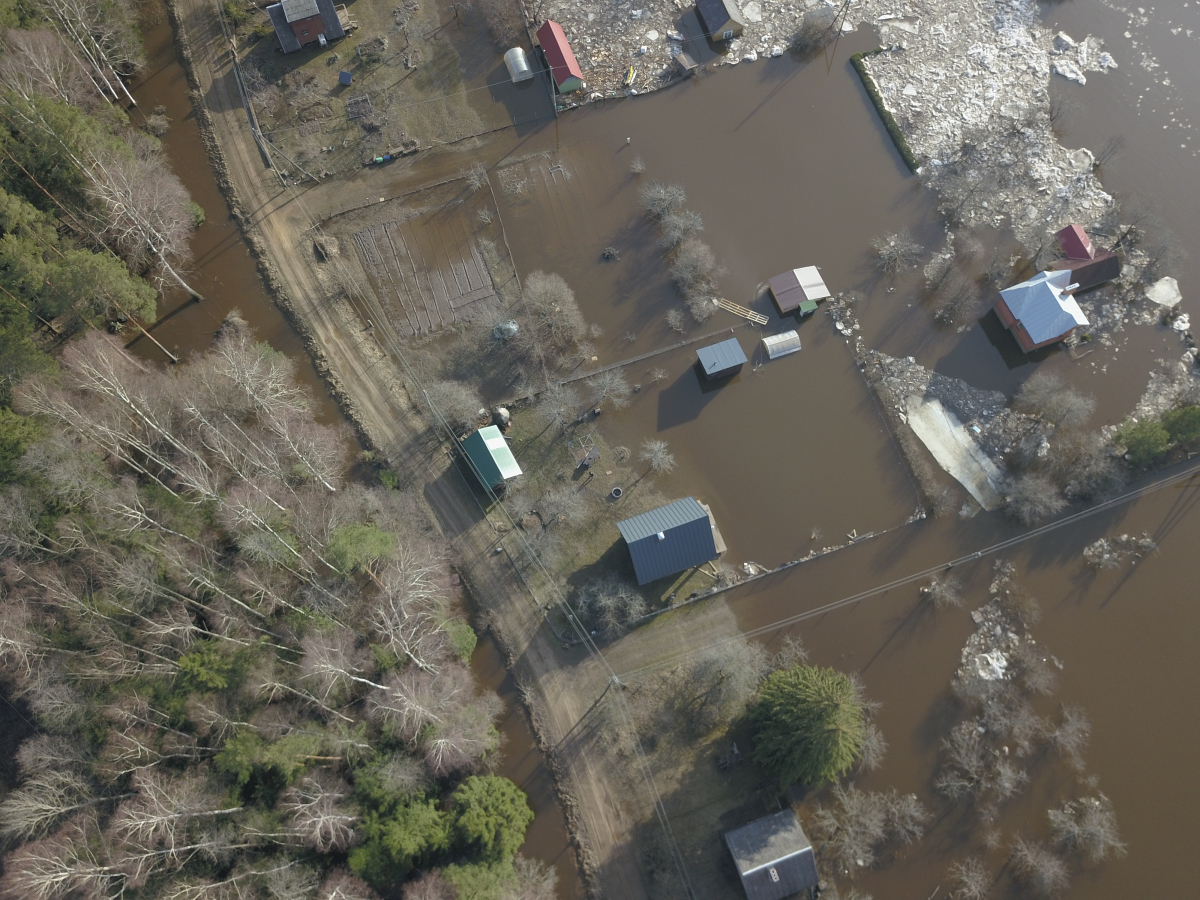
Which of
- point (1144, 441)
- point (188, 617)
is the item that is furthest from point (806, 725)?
point (188, 617)

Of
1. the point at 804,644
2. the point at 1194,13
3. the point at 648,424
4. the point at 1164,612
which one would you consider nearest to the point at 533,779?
the point at 804,644

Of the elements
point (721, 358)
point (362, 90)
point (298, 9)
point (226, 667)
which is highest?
point (298, 9)

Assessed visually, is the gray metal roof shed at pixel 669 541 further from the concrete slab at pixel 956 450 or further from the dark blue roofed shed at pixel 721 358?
the concrete slab at pixel 956 450

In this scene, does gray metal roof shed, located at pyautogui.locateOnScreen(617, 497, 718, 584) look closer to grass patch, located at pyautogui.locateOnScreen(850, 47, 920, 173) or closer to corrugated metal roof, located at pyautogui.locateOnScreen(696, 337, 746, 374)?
corrugated metal roof, located at pyautogui.locateOnScreen(696, 337, 746, 374)

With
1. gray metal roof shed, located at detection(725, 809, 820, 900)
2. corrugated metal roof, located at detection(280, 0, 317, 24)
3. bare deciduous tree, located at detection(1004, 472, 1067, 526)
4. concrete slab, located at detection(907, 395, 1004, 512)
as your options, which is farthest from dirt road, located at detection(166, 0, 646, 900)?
bare deciduous tree, located at detection(1004, 472, 1067, 526)

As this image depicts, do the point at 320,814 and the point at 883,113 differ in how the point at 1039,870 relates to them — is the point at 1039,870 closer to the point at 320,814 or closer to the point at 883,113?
the point at 320,814

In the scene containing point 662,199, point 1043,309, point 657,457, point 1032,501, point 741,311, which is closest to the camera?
point 1032,501
